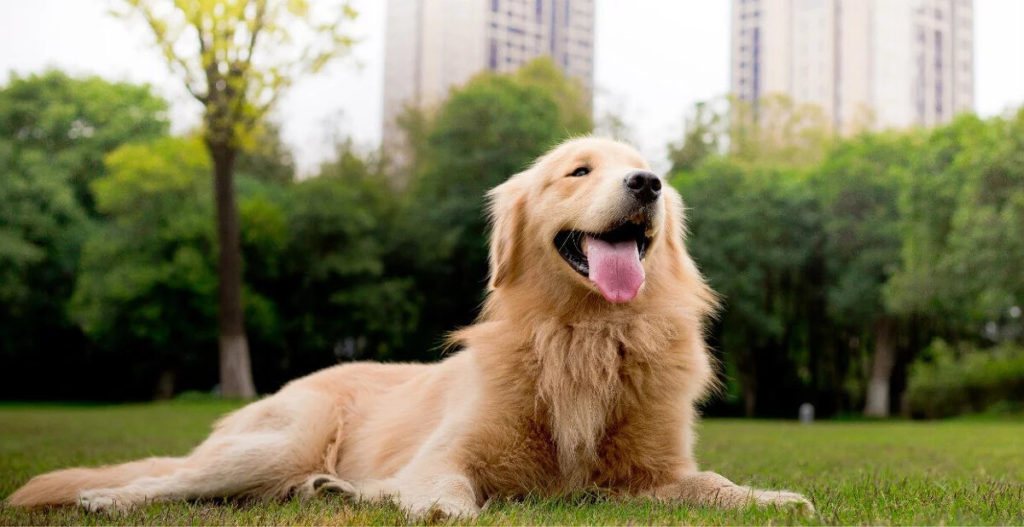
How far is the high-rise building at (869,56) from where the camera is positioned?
1757 inches

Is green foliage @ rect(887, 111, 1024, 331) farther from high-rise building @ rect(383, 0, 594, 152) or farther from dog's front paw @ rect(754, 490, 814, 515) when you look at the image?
dog's front paw @ rect(754, 490, 814, 515)

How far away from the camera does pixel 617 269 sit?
4094mm

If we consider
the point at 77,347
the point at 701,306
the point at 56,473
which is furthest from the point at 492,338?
the point at 77,347

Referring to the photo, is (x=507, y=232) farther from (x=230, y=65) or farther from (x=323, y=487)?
(x=230, y=65)

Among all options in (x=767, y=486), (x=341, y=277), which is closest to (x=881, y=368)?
(x=341, y=277)

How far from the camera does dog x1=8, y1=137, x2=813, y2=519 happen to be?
3896mm

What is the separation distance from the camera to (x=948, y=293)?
23.3m

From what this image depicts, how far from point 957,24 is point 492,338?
45.1 metres

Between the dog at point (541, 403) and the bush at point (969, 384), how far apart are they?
78.7 feet

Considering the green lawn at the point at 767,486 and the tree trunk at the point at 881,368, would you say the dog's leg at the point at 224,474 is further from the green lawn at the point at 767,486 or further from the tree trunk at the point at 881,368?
the tree trunk at the point at 881,368

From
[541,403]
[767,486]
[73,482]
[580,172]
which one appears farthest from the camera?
[767,486]

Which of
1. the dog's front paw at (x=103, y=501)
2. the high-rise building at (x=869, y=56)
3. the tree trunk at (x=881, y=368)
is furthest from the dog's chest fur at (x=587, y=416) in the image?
the high-rise building at (x=869, y=56)

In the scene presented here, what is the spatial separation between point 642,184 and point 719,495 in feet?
4.44

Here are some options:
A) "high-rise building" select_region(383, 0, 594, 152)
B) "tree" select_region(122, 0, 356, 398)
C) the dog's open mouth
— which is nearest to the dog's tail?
the dog's open mouth
